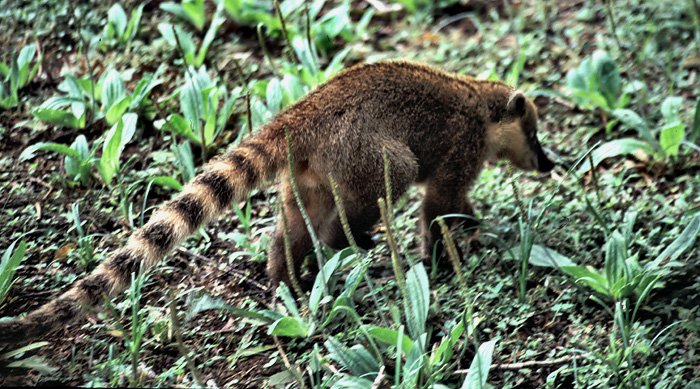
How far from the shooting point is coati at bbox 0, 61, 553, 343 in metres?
4.00

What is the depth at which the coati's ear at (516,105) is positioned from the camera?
17.5 feet

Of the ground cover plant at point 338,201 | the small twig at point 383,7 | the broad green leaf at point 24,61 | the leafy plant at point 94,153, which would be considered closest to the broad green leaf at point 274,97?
the ground cover plant at point 338,201

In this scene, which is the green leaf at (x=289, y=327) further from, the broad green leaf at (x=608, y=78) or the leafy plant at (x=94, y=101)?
the broad green leaf at (x=608, y=78)

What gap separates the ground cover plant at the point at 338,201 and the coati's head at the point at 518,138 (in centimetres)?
22

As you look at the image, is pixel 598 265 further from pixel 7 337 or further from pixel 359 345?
pixel 7 337

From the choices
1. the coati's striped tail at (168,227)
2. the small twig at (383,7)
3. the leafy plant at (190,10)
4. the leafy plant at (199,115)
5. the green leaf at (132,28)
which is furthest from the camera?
the small twig at (383,7)

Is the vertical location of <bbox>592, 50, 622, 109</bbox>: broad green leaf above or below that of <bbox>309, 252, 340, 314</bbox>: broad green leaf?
below

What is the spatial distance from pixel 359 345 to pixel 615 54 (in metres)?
3.94

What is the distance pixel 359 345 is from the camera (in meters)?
4.04

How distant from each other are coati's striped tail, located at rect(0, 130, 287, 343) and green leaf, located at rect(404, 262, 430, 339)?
0.89m

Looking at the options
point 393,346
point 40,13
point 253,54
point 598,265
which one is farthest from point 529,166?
point 40,13

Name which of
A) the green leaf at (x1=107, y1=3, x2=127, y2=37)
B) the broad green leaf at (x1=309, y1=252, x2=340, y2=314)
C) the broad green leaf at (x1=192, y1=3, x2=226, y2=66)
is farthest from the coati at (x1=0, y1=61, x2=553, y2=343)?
the green leaf at (x1=107, y1=3, x2=127, y2=37)

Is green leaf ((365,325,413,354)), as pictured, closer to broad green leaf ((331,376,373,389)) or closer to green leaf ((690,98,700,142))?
broad green leaf ((331,376,373,389))

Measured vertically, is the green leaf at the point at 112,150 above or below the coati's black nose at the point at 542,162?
above
